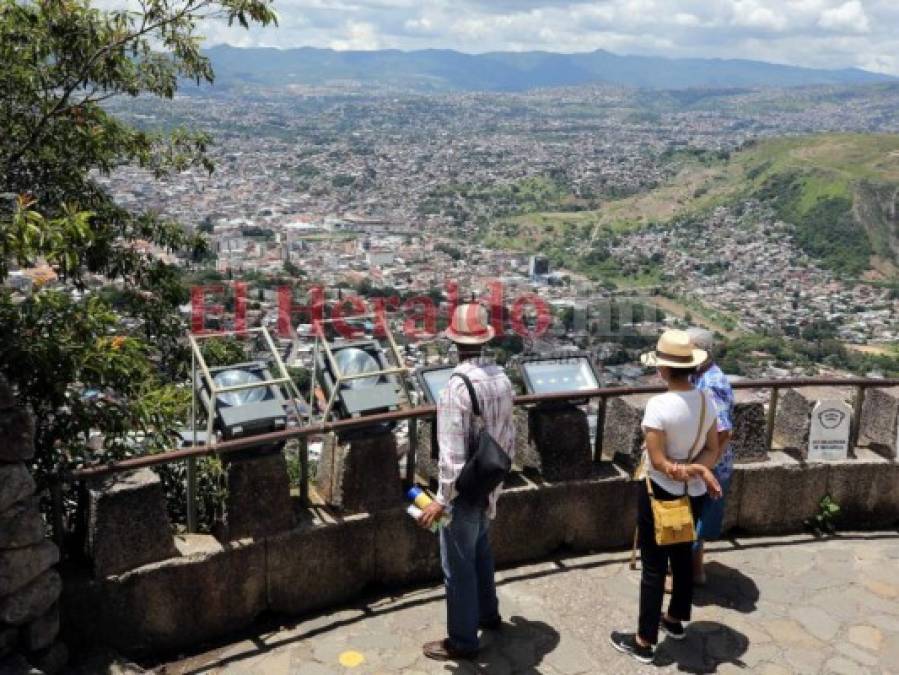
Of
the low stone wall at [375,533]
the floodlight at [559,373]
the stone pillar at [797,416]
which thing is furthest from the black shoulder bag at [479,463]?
the stone pillar at [797,416]

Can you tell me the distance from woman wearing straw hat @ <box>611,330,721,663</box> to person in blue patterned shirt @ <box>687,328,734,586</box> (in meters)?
0.23

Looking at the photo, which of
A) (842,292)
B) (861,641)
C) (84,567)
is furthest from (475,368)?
(842,292)

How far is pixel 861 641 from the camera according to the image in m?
4.08

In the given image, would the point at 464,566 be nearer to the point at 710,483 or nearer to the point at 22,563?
the point at 710,483

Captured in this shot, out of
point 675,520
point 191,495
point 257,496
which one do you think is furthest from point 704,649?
point 191,495

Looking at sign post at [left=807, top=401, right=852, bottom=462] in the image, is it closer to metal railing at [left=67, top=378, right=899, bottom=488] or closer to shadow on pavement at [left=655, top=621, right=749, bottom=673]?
metal railing at [left=67, top=378, right=899, bottom=488]

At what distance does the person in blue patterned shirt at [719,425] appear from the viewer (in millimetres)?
4008

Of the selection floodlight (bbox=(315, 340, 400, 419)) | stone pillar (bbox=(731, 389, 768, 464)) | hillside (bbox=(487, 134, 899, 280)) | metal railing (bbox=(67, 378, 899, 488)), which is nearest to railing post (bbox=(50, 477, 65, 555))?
metal railing (bbox=(67, 378, 899, 488))

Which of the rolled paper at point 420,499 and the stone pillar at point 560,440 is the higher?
the rolled paper at point 420,499

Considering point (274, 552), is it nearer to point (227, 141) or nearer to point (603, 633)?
point (603, 633)

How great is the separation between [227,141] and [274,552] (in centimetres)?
13061

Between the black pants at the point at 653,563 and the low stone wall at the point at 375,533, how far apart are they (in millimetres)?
1009

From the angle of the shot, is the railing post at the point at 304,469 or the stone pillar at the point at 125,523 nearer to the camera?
the stone pillar at the point at 125,523

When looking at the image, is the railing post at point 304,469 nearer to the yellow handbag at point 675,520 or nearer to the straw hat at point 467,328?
the straw hat at point 467,328
